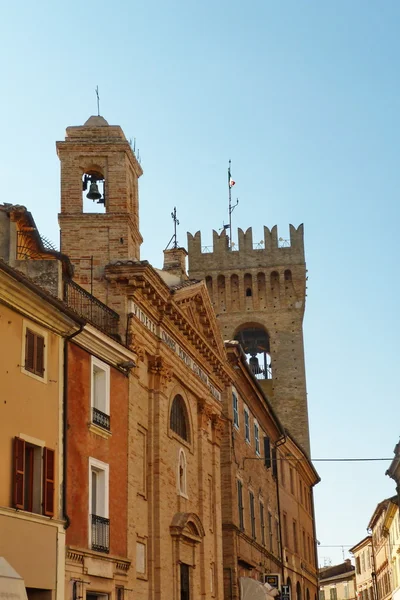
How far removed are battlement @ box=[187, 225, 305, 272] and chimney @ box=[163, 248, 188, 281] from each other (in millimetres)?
37641

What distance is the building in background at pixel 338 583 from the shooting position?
378ft

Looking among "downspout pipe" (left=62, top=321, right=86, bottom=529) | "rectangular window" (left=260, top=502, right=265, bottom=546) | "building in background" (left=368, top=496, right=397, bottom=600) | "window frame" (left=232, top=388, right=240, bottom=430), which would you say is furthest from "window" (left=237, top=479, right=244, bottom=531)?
"building in background" (left=368, top=496, right=397, bottom=600)

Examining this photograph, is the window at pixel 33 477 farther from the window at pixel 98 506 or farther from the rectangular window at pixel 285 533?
the rectangular window at pixel 285 533

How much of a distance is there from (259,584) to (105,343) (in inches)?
688

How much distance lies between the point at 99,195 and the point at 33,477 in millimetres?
12976

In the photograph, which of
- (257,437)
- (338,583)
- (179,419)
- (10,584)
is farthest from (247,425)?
(338,583)

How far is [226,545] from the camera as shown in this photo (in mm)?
37531

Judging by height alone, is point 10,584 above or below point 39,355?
below

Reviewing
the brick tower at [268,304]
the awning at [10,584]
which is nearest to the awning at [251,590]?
the awning at [10,584]

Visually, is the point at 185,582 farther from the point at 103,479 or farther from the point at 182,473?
the point at 103,479

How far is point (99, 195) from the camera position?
31641 mm

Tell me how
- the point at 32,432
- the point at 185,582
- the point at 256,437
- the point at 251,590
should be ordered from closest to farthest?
1. the point at 32,432
2. the point at 185,582
3. the point at 251,590
4. the point at 256,437

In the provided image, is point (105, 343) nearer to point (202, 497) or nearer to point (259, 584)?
point (202, 497)

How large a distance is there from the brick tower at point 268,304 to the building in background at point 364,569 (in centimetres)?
3139
